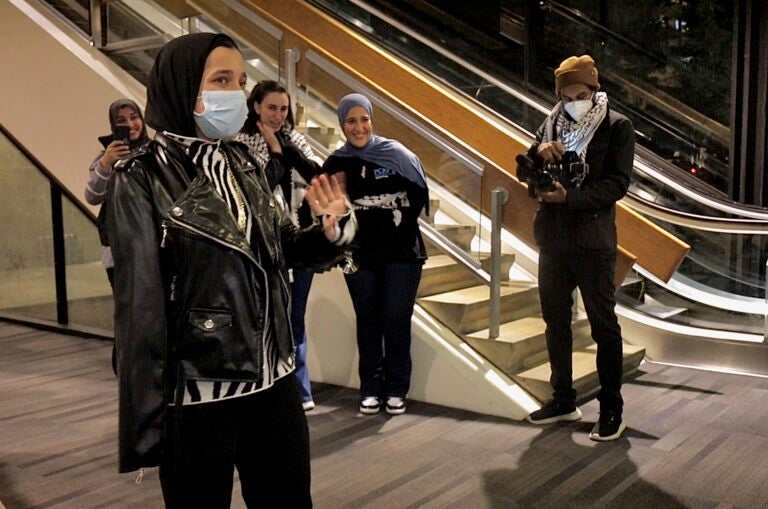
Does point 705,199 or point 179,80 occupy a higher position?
point 179,80

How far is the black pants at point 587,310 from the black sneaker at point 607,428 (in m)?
0.03

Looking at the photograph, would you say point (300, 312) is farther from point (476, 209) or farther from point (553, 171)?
point (553, 171)

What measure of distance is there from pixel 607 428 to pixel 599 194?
109cm

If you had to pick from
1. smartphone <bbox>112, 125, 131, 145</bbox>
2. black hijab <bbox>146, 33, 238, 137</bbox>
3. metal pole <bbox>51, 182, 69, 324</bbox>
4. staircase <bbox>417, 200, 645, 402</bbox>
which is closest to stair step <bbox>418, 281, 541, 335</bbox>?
staircase <bbox>417, 200, 645, 402</bbox>

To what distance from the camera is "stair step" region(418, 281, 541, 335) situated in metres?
4.23

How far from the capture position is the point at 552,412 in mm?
3787

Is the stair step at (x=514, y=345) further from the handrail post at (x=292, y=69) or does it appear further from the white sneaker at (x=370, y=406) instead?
the handrail post at (x=292, y=69)

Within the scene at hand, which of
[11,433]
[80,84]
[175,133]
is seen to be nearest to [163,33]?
[80,84]

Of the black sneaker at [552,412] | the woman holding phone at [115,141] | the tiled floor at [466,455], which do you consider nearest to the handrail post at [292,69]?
the woman holding phone at [115,141]

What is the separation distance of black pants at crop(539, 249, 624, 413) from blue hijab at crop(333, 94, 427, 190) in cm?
78

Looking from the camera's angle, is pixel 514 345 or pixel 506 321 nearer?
pixel 514 345

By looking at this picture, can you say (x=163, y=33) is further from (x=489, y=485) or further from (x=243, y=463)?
(x=243, y=463)

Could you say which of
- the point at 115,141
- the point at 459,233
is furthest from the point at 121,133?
the point at 459,233

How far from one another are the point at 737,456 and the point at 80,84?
4.82 meters
